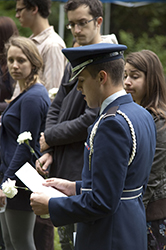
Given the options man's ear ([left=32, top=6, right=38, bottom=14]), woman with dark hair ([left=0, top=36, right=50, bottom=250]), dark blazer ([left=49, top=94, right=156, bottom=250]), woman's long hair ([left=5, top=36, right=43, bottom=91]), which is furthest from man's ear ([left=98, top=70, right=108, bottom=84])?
man's ear ([left=32, top=6, right=38, bottom=14])

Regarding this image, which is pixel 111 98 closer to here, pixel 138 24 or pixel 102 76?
pixel 102 76

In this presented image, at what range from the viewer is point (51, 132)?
305cm

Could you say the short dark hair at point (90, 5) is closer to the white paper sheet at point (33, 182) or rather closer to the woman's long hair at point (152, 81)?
the woman's long hair at point (152, 81)

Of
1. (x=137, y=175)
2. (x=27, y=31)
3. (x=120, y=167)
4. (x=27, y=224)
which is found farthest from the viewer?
(x=27, y=31)

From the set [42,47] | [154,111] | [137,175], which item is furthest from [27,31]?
[137,175]

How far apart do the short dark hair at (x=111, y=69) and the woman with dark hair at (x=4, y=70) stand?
2.32 meters

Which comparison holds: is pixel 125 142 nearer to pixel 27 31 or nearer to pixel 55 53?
pixel 55 53

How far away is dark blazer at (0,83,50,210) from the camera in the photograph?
3.08 meters

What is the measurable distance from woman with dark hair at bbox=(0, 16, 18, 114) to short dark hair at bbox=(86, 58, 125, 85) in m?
2.32

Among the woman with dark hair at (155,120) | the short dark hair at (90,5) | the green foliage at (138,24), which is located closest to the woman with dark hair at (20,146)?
the short dark hair at (90,5)

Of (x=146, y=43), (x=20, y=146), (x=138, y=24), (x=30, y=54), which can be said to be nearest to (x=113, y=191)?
(x=20, y=146)

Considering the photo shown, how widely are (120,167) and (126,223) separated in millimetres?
332

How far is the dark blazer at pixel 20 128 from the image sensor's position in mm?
3082

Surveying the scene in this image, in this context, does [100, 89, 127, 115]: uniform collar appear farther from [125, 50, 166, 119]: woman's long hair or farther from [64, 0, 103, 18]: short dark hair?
[64, 0, 103, 18]: short dark hair
